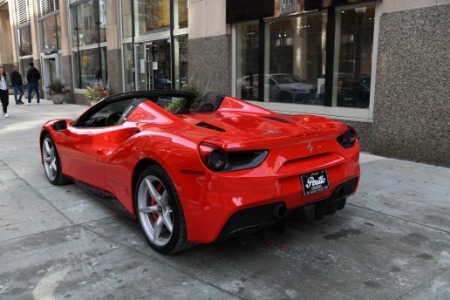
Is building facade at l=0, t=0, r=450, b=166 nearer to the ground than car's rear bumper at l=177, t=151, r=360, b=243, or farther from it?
farther from it

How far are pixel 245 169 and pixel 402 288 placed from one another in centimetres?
131

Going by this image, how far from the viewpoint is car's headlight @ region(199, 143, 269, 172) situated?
9.16ft

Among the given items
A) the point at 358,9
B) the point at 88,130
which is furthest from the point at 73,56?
the point at 88,130

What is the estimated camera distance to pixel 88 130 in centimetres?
436

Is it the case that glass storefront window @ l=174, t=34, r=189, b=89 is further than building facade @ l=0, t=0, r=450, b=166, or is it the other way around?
Result: glass storefront window @ l=174, t=34, r=189, b=89

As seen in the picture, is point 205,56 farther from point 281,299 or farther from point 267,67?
point 281,299

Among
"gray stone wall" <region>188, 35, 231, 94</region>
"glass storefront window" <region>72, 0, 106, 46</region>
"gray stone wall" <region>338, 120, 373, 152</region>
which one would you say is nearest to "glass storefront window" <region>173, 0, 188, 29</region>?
"gray stone wall" <region>188, 35, 231, 94</region>

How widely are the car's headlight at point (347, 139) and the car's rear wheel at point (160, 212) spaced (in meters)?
1.54

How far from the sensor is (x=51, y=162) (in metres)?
5.43

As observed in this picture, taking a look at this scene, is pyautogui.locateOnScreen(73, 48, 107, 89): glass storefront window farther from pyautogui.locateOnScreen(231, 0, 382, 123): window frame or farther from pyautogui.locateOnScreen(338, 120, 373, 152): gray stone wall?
pyautogui.locateOnScreen(338, 120, 373, 152): gray stone wall

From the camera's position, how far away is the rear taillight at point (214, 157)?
2789 millimetres

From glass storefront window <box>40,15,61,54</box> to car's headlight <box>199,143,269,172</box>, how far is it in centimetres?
2002

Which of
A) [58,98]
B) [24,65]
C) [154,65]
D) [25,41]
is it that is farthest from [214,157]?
[24,65]

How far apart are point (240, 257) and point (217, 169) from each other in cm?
88
